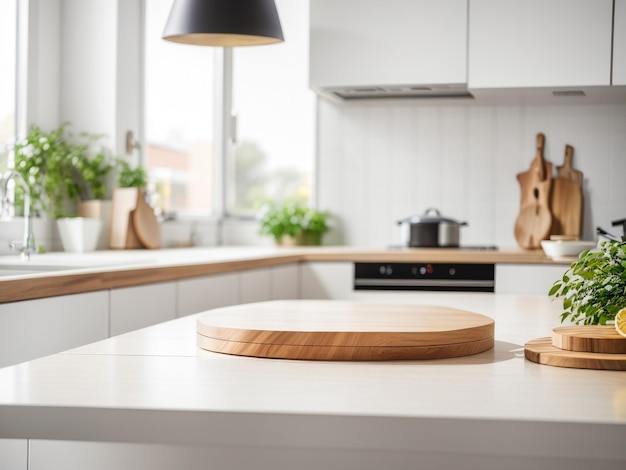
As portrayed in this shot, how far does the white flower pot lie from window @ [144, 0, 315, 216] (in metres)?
0.95

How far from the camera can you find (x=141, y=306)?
9.00 feet

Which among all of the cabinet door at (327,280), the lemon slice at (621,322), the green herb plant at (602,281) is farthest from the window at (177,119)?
the lemon slice at (621,322)

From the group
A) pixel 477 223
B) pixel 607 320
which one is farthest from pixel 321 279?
pixel 607 320

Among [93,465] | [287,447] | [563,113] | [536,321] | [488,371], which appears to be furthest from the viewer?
[563,113]

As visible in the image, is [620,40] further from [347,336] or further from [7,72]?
[347,336]

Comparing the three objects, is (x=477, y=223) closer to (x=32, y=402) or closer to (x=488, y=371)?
(x=488, y=371)

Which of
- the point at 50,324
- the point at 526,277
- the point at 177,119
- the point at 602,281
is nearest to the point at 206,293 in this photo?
the point at 50,324

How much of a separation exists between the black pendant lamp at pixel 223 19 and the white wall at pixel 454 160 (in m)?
2.01

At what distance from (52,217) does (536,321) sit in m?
2.63

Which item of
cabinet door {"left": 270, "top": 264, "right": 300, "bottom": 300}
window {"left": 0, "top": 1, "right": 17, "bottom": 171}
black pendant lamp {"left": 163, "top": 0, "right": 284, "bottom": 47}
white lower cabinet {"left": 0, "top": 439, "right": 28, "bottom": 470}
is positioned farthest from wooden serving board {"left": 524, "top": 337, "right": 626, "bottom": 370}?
window {"left": 0, "top": 1, "right": 17, "bottom": 171}

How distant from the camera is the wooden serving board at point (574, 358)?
115 cm

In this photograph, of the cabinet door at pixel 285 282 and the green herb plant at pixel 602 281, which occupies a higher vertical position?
the green herb plant at pixel 602 281

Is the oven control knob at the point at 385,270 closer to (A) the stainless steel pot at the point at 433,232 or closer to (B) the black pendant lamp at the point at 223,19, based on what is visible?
(A) the stainless steel pot at the point at 433,232

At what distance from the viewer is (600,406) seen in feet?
3.08
